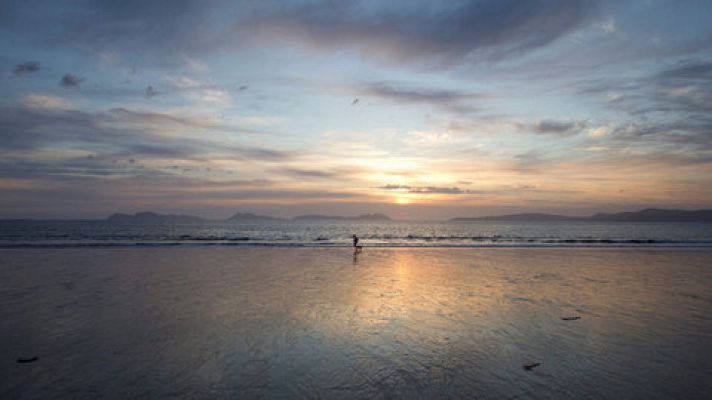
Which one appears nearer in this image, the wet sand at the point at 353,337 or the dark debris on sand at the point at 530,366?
the wet sand at the point at 353,337

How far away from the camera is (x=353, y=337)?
30.5 feet

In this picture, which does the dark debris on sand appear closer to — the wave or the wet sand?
the wet sand

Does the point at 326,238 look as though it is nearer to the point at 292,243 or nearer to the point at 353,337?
the point at 292,243

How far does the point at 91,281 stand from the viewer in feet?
57.0

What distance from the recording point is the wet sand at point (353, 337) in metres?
6.62

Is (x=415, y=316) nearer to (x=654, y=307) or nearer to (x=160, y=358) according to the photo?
(x=160, y=358)

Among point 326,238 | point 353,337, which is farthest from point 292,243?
point 353,337

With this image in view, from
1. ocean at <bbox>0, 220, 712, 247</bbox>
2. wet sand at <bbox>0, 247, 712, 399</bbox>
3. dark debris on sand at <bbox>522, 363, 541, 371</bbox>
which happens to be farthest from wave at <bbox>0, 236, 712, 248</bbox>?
dark debris on sand at <bbox>522, 363, 541, 371</bbox>

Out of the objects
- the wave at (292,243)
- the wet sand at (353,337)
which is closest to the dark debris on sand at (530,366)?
the wet sand at (353,337)

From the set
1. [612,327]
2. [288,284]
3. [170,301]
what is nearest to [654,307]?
[612,327]

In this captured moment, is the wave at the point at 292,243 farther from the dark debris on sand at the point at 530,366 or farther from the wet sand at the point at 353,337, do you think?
the dark debris on sand at the point at 530,366

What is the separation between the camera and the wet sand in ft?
21.7

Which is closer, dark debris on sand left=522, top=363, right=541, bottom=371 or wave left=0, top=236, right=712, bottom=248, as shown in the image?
dark debris on sand left=522, top=363, right=541, bottom=371

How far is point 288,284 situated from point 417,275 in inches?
283
